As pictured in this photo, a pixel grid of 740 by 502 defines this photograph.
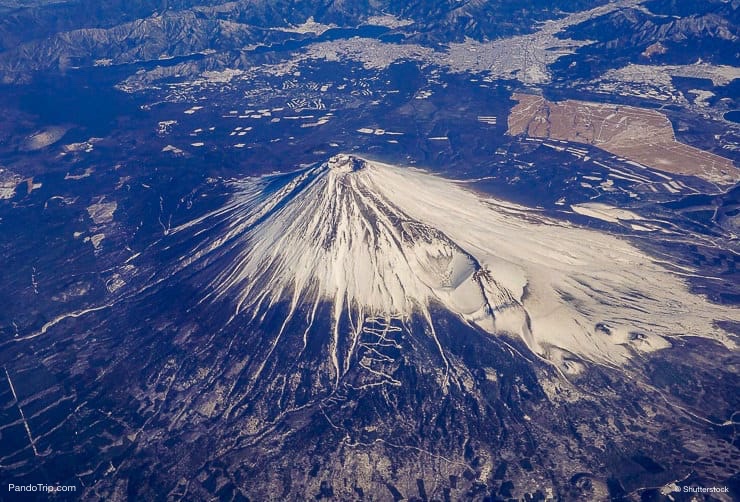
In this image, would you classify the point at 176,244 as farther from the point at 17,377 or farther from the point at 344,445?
the point at 344,445

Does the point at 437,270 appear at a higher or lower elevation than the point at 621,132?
higher

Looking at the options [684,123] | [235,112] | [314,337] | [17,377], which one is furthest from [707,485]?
[235,112]

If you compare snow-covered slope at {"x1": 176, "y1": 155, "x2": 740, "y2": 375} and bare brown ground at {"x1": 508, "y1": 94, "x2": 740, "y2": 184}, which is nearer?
snow-covered slope at {"x1": 176, "y1": 155, "x2": 740, "y2": 375}

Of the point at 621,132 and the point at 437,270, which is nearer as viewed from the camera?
the point at 437,270

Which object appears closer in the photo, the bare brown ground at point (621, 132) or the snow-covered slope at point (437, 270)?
the snow-covered slope at point (437, 270)
